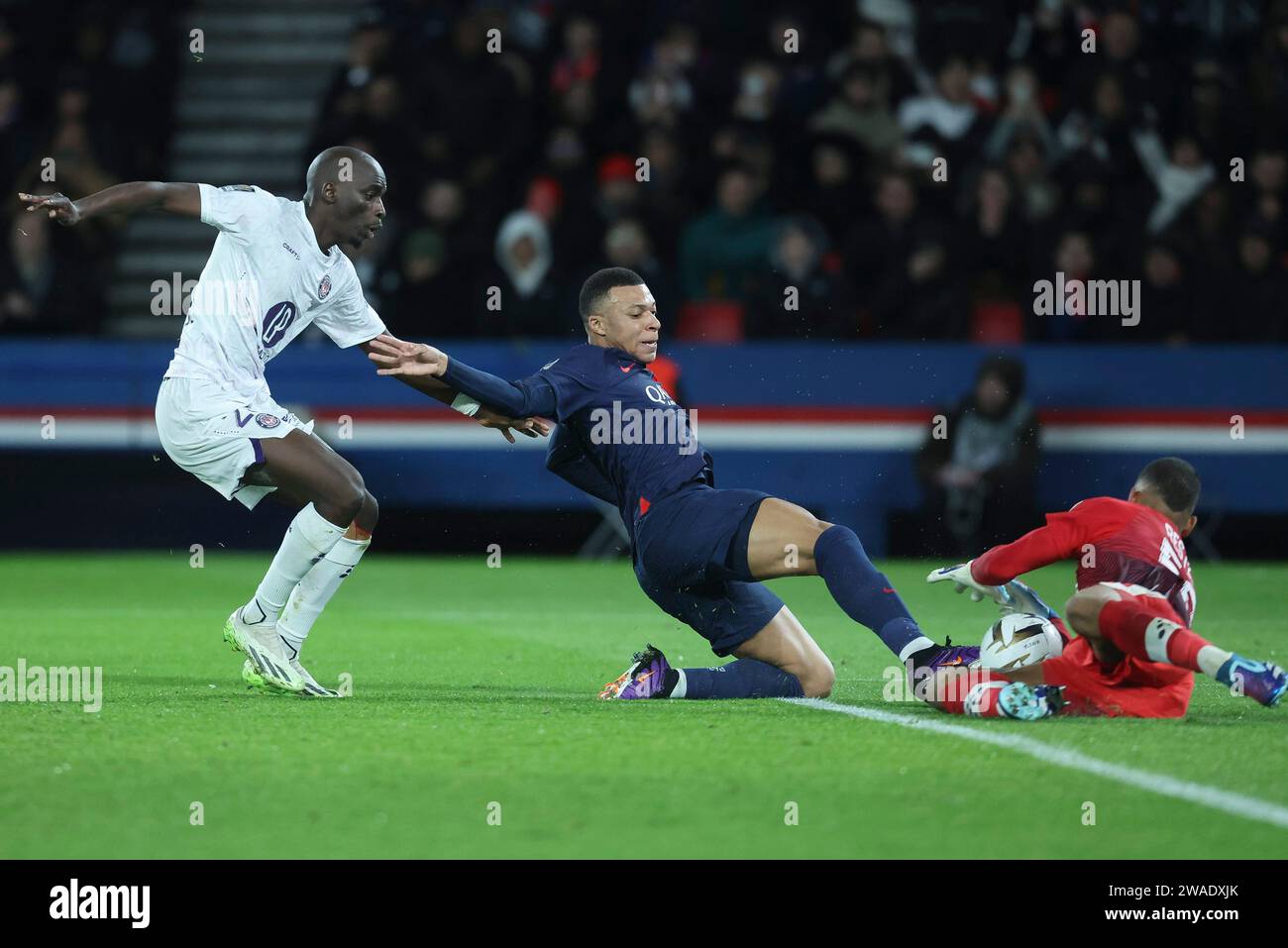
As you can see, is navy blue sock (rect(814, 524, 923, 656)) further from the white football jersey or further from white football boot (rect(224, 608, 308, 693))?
the white football jersey

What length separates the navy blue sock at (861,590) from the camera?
5852 millimetres

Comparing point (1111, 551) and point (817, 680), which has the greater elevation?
point (1111, 551)

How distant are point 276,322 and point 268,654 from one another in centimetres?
122

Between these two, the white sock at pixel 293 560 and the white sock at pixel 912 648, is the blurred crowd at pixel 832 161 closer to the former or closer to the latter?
the white sock at pixel 293 560

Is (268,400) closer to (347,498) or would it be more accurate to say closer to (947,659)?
(347,498)

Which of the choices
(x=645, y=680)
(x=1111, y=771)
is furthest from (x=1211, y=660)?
(x=645, y=680)

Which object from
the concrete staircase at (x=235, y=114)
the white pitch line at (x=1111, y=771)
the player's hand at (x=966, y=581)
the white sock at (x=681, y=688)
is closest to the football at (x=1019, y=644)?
the player's hand at (x=966, y=581)

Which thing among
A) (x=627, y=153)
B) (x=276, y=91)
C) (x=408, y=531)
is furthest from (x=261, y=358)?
(x=276, y=91)

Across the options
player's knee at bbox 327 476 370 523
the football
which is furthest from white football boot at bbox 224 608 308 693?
the football

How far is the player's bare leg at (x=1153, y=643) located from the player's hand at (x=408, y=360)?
7.15 feet

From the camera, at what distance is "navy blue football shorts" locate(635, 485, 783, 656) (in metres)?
6.07

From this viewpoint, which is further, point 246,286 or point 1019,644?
point 246,286

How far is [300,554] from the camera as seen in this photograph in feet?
22.1

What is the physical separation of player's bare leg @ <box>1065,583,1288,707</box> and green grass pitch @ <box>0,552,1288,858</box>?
20 cm
